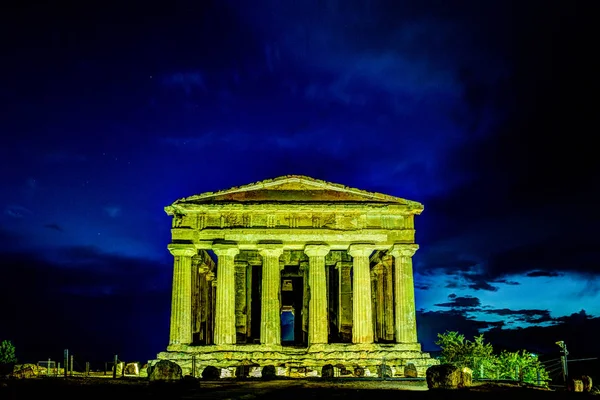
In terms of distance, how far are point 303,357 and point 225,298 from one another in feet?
17.4

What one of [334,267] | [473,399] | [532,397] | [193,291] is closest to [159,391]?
[473,399]

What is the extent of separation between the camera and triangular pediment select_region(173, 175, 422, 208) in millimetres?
36812

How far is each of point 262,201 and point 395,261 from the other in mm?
8155

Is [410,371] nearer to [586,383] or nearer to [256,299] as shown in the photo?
[586,383]

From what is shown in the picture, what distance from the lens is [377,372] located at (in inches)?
1299

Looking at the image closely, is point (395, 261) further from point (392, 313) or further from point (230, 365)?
point (230, 365)

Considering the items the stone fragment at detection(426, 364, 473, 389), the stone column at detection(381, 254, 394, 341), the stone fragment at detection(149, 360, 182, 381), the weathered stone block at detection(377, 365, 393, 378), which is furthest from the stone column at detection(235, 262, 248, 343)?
the stone fragment at detection(426, 364, 473, 389)

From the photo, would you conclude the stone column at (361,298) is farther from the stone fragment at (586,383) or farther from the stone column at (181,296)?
the stone fragment at (586,383)

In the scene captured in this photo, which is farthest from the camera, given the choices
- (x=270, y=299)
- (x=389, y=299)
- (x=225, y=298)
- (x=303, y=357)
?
(x=389, y=299)

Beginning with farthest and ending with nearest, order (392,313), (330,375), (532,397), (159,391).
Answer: (392,313) → (330,375) → (532,397) → (159,391)

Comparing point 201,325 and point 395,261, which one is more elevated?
point 395,261

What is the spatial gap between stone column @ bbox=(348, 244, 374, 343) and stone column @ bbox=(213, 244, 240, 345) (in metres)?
6.60

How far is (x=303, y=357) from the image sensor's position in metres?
34.6

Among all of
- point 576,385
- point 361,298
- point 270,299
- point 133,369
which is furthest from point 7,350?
point 576,385
